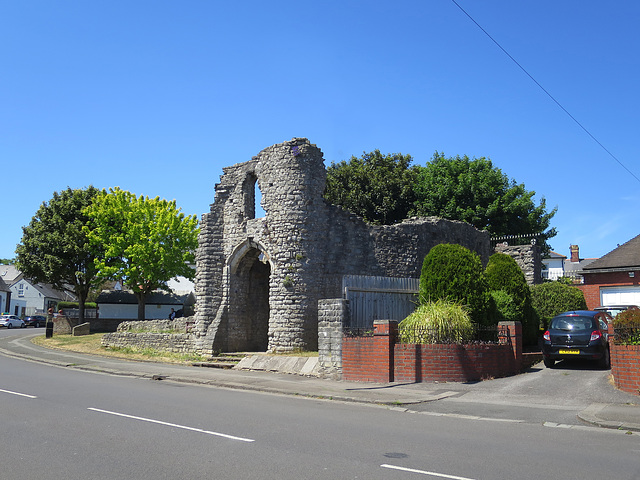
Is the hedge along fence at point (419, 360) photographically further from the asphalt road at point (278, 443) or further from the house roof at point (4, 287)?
the house roof at point (4, 287)

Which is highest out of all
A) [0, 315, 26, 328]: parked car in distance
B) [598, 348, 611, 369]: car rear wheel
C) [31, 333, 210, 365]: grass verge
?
[0, 315, 26, 328]: parked car in distance

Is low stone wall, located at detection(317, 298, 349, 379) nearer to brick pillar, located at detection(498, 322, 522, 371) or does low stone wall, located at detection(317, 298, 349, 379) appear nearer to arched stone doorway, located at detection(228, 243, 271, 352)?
brick pillar, located at detection(498, 322, 522, 371)

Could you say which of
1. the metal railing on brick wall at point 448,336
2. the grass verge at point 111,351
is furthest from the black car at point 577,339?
the grass verge at point 111,351

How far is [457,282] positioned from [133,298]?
32617mm

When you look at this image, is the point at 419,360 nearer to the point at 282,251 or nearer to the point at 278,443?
the point at 278,443

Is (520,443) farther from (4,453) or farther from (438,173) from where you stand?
(438,173)

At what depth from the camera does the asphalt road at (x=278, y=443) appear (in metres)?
6.25

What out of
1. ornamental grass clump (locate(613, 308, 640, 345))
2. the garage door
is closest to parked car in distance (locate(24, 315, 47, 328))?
the garage door

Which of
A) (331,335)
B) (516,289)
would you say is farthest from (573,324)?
(331,335)

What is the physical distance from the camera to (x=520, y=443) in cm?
793

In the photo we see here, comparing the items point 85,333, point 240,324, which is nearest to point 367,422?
point 240,324

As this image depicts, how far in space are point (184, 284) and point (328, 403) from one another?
154 ft

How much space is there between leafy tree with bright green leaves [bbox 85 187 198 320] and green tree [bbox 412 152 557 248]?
635 inches

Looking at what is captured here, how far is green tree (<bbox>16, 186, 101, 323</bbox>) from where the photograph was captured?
37.8 m
